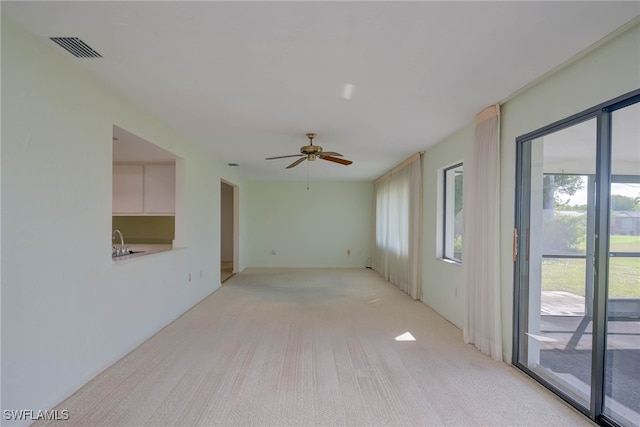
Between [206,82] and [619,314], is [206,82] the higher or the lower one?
the higher one

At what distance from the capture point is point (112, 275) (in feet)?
9.23

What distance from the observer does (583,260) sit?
2.31m

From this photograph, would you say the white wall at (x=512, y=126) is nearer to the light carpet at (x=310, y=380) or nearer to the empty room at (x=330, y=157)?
the empty room at (x=330, y=157)

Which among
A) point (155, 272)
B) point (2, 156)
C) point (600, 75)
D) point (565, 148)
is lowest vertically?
point (155, 272)

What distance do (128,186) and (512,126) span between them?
5.02 meters

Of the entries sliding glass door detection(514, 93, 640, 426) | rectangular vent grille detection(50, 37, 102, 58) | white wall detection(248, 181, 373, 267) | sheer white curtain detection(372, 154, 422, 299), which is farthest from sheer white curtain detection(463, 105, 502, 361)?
white wall detection(248, 181, 373, 267)

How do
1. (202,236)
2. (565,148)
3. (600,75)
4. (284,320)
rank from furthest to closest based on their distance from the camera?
(202,236) → (284,320) → (565,148) → (600,75)

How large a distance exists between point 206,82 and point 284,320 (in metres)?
2.88

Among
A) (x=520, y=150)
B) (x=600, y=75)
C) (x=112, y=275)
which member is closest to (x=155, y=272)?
(x=112, y=275)

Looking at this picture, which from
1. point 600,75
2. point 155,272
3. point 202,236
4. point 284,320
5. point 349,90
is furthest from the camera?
point 202,236

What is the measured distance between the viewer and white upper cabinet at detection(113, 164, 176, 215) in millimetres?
4773

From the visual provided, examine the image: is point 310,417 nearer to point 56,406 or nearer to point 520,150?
point 56,406

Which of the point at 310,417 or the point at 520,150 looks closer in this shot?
the point at 310,417

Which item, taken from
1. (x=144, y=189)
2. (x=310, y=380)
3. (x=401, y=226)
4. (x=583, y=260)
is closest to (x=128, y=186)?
(x=144, y=189)
